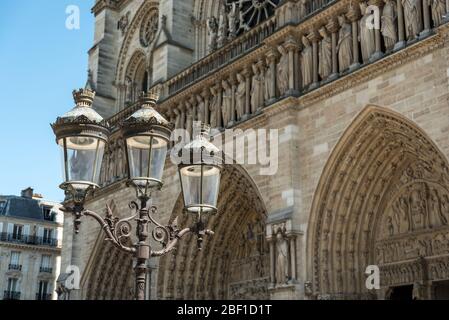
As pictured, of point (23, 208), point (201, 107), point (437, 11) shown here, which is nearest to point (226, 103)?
point (201, 107)

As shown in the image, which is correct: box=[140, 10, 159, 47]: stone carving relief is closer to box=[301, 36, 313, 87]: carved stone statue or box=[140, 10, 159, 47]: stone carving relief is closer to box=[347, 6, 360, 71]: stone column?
box=[301, 36, 313, 87]: carved stone statue

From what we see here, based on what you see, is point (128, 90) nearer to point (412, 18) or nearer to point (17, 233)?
point (412, 18)

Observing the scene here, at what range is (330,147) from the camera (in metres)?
13.1

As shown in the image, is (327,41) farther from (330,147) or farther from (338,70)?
(330,147)

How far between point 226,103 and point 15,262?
2245 centimetres

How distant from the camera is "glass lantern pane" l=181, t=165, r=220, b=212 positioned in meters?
7.52

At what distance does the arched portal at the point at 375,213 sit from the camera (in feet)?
39.7

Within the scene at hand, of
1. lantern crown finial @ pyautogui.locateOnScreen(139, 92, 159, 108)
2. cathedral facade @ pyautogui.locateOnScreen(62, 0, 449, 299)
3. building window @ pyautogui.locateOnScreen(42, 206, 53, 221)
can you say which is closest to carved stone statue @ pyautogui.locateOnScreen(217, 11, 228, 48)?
cathedral facade @ pyautogui.locateOnScreen(62, 0, 449, 299)

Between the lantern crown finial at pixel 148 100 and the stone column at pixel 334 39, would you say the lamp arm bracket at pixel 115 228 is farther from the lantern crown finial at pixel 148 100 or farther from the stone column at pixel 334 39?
the stone column at pixel 334 39

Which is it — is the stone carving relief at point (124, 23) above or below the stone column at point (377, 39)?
above

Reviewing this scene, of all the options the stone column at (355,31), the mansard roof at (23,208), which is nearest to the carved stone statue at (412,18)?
the stone column at (355,31)

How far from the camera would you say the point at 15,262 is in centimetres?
3516

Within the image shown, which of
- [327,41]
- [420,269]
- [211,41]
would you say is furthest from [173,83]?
[420,269]

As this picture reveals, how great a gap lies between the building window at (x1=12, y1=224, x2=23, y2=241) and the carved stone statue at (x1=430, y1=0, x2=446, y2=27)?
2859cm
